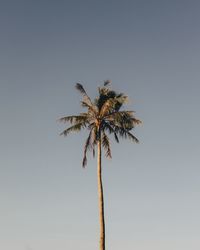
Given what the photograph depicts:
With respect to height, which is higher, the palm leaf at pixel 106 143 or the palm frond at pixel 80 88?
the palm frond at pixel 80 88

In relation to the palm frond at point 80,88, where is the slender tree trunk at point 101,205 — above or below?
below

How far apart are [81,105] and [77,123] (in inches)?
62.4

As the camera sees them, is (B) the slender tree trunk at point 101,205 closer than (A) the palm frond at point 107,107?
Yes

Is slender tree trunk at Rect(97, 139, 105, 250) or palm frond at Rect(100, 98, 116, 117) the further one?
palm frond at Rect(100, 98, 116, 117)

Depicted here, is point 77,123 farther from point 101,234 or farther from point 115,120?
point 101,234

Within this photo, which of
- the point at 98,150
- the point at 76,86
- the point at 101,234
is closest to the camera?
Result: the point at 101,234

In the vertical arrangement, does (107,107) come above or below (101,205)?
above

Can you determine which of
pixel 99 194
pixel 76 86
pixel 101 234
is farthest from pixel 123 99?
pixel 101 234

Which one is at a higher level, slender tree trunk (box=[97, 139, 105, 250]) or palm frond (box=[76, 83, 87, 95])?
palm frond (box=[76, 83, 87, 95])

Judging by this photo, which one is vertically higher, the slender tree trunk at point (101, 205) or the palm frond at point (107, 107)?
the palm frond at point (107, 107)

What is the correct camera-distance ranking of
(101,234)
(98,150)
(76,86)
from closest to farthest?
1. (101,234)
2. (98,150)
3. (76,86)

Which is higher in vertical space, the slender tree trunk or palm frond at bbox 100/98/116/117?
palm frond at bbox 100/98/116/117

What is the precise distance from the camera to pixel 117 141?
3438 centimetres

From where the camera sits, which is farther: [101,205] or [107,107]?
[107,107]
